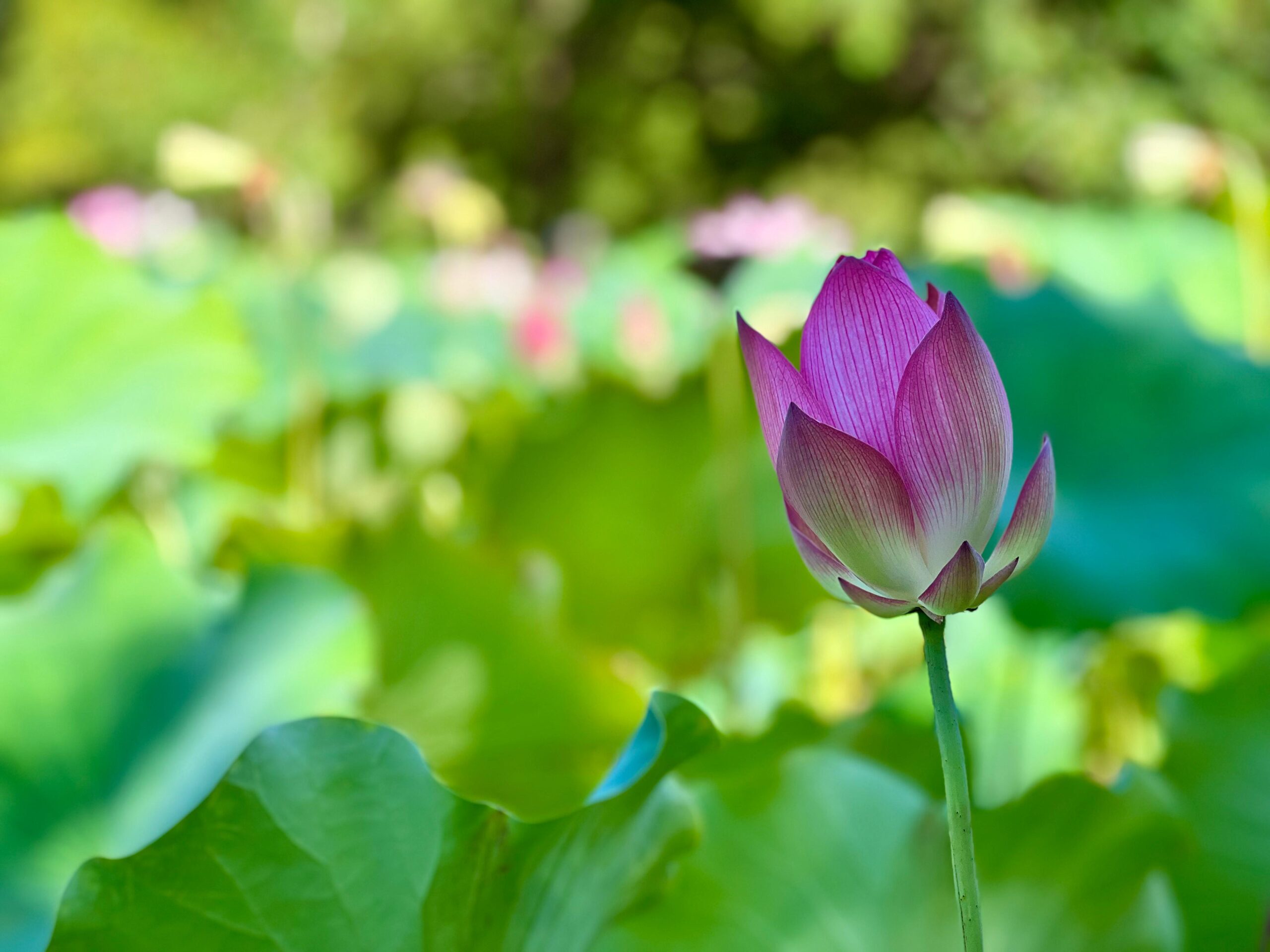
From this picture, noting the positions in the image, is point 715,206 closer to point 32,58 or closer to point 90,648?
point 32,58

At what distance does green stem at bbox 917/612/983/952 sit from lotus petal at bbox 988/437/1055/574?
21 millimetres

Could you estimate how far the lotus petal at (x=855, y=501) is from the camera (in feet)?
0.67

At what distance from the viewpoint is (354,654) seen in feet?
1.63

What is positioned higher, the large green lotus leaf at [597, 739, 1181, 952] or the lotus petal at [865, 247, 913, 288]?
the lotus petal at [865, 247, 913, 288]

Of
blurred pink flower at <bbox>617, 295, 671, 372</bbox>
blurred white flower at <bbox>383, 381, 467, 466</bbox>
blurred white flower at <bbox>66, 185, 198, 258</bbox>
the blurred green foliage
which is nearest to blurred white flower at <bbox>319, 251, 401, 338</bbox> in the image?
blurred white flower at <bbox>66, 185, 198, 258</bbox>

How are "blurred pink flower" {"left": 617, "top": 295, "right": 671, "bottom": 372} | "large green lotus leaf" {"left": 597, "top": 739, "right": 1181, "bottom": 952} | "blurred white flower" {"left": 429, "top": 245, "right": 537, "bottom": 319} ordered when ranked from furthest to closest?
"blurred white flower" {"left": 429, "top": 245, "right": 537, "bottom": 319} < "blurred pink flower" {"left": 617, "top": 295, "right": 671, "bottom": 372} < "large green lotus leaf" {"left": 597, "top": 739, "right": 1181, "bottom": 952}

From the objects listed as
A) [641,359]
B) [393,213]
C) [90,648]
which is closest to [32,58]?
[393,213]

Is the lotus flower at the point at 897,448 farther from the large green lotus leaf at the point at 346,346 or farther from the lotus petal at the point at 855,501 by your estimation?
the large green lotus leaf at the point at 346,346

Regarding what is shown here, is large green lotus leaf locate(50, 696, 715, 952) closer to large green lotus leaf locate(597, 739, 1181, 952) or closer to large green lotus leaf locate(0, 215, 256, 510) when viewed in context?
large green lotus leaf locate(597, 739, 1181, 952)

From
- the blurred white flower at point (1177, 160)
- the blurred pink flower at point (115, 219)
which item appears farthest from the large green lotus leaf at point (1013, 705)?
the blurred pink flower at point (115, 219)

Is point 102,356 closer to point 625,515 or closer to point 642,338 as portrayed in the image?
point 625,515

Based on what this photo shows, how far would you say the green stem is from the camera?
196mm

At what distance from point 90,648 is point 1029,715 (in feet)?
1.72

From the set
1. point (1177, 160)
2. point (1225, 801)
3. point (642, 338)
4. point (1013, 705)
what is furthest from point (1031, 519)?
point (642, 338)
